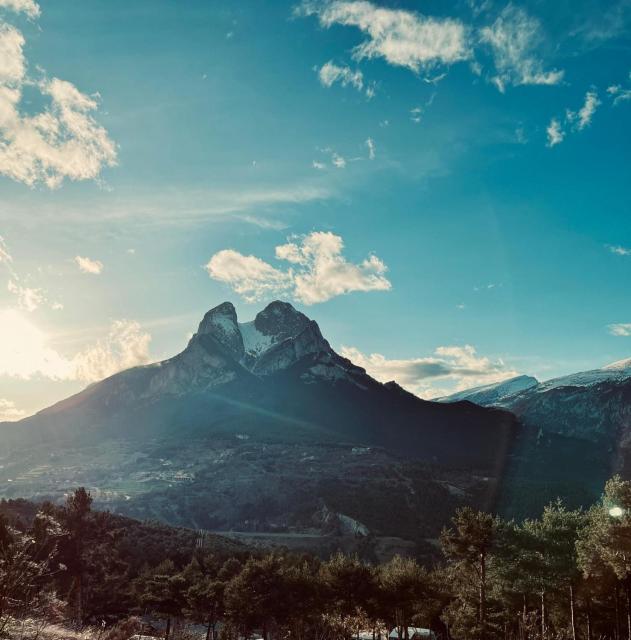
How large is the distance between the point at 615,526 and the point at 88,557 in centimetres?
3969

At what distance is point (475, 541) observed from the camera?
137ft

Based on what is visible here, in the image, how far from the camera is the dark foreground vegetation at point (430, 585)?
36.3 meters

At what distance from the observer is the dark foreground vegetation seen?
36.3 meters

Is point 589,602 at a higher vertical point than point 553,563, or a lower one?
lower

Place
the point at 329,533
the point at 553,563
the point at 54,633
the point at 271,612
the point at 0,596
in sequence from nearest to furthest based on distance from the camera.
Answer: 1. the point at 0,596
2. the point at 54,633
3. the point at 553,563
4. the point at 271,612
5. the point at 329,533

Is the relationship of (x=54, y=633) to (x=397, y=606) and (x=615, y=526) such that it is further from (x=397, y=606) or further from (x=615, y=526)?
(x=397, y=606)

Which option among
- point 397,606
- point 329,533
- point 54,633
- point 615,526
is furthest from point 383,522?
point 54,633

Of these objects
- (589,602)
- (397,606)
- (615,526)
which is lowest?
(397,606)

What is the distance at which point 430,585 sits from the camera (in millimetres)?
56094

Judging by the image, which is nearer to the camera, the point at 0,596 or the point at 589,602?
the point at 0,596

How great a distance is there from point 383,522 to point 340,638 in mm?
139303

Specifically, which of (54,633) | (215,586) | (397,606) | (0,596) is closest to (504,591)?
(397,606)

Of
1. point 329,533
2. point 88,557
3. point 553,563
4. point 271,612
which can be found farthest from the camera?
point 329,533

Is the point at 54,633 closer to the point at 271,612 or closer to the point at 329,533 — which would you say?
the point at 271,612
